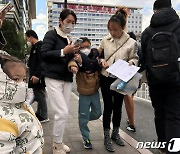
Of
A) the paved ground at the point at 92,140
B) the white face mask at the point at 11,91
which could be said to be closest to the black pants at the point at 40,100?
the paved ground at the point at 92,140

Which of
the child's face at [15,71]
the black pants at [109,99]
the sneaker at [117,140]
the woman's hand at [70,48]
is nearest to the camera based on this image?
the child's face at [15,71]

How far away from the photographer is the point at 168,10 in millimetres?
3086

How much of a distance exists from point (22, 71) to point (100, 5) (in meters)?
135

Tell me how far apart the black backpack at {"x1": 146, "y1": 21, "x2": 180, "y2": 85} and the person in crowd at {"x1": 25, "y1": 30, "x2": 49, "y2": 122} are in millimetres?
2511

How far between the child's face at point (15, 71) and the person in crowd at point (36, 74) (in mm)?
3086

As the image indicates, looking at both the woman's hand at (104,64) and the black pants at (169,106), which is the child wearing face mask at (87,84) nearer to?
the woman's hand at (104,64)

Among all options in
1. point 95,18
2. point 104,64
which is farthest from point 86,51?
point 95,18

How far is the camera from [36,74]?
5043 millimetres

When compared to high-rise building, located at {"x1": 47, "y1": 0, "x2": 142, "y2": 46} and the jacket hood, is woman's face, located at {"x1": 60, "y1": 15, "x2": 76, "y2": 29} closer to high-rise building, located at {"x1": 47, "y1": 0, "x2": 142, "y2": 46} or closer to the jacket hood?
the jacket hood

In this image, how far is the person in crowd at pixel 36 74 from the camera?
506 centimetres

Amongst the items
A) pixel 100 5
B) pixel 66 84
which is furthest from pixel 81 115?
pixel 100 5

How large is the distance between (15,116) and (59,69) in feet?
5.71

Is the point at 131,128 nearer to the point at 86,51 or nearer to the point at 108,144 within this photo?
the point at 108,144

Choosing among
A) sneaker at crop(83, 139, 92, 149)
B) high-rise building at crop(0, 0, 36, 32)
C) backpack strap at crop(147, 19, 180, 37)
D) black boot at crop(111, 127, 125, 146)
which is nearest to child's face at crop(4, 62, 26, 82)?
backpack strap at crop(147, 19, 180, 37)
